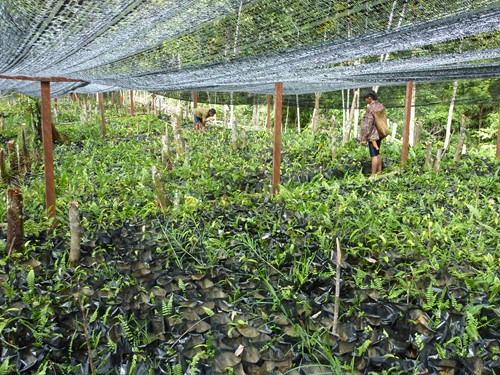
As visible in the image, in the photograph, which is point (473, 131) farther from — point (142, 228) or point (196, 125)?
point (142, 228)

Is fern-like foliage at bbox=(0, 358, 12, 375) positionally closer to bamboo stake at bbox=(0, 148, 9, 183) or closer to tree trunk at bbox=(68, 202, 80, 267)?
tree trunk at bbox=(68, 202, 80, 267)

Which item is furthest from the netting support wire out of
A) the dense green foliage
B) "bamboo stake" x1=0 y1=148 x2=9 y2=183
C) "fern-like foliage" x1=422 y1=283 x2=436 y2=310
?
"bamboo stake" x1=0 y1=148 x2=9 y2=183

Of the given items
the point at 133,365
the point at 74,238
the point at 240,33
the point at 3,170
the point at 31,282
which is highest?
the point at 240,33

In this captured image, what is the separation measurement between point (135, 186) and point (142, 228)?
1531 millimetres

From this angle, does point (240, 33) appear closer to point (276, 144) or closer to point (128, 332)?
point (128, 332)

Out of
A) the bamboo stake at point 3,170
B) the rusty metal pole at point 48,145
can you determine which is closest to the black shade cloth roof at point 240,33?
the rusty metal pole at point 48,145

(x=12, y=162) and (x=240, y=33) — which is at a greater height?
(x=240, y=33)

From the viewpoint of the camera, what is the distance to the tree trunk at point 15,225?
9.17 ft

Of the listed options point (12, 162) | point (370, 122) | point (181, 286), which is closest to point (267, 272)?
point (181, 286)

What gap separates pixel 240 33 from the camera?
2367mm

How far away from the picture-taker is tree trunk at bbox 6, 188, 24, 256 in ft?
9.17

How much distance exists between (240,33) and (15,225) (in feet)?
7.00

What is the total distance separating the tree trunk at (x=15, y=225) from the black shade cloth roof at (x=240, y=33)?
1079 mm

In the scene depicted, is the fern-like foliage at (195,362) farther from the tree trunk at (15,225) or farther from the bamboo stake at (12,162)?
the bamboo stake at (12,162)
